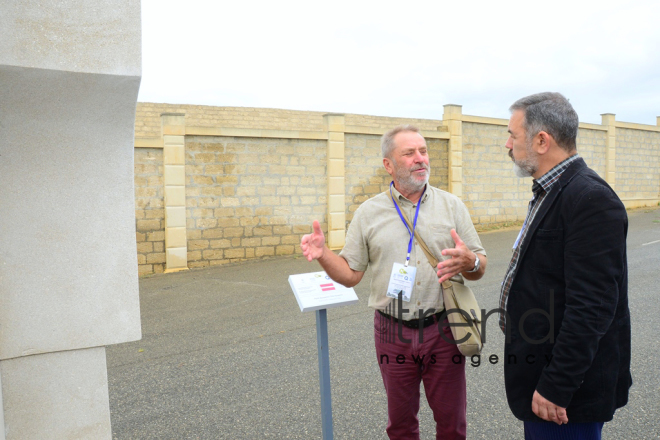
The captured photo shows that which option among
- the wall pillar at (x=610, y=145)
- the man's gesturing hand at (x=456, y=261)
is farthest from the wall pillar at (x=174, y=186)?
the wall pillar at (x=610, y=145)

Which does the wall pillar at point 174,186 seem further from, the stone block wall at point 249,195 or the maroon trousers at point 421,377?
the maroon trousers at point 421,377

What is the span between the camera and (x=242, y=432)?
3.45m

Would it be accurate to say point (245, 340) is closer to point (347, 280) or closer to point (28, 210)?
point (347, 280)

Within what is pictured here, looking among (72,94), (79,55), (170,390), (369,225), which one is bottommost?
(170,390)

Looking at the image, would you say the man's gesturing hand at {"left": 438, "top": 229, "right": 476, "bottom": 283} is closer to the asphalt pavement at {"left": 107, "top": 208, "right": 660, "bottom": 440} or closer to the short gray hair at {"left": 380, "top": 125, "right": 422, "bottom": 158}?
the short gray hair at {"left": 380, "top": 125, "right": 422, "bottom": 158}

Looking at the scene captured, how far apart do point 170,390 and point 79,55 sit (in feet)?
11.0

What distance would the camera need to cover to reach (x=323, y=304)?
2.74m

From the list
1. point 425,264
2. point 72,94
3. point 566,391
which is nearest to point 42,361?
point 72,94

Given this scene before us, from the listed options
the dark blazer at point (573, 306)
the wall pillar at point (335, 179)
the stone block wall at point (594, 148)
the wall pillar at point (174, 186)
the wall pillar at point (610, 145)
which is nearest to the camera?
the dark blazer at point (573, 306)

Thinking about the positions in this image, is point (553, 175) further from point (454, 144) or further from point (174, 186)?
point (454, 144)

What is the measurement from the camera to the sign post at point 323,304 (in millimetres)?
2744

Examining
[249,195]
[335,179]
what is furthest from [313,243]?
[335,179]

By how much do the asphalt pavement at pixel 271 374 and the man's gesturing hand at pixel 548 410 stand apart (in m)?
1.06

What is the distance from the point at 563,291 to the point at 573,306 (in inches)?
5.3
